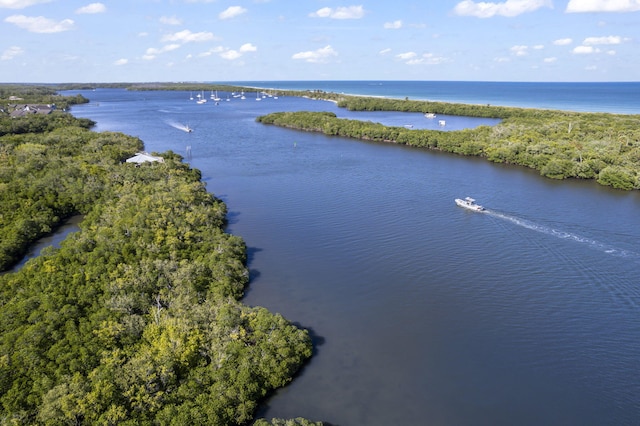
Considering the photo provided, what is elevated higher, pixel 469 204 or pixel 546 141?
pixel 546 141

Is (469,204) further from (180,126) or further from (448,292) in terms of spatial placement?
(180,126)

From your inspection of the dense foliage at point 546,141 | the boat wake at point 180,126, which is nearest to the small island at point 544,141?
the dense foliage at point 546,141

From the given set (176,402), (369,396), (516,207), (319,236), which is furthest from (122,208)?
(516,207)

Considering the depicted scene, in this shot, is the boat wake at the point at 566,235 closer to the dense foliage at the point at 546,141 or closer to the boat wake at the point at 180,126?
the dense foliage at the point at 546,141

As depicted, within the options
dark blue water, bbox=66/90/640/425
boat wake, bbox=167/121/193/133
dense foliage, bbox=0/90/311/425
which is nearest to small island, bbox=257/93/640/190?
dark blue water, bbox=66/90/640/425

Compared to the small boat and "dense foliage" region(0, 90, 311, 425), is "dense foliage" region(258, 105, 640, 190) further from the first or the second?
"dense foliage" region(0, 90, 311, 425)

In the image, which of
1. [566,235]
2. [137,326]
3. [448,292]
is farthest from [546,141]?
[137,326]
